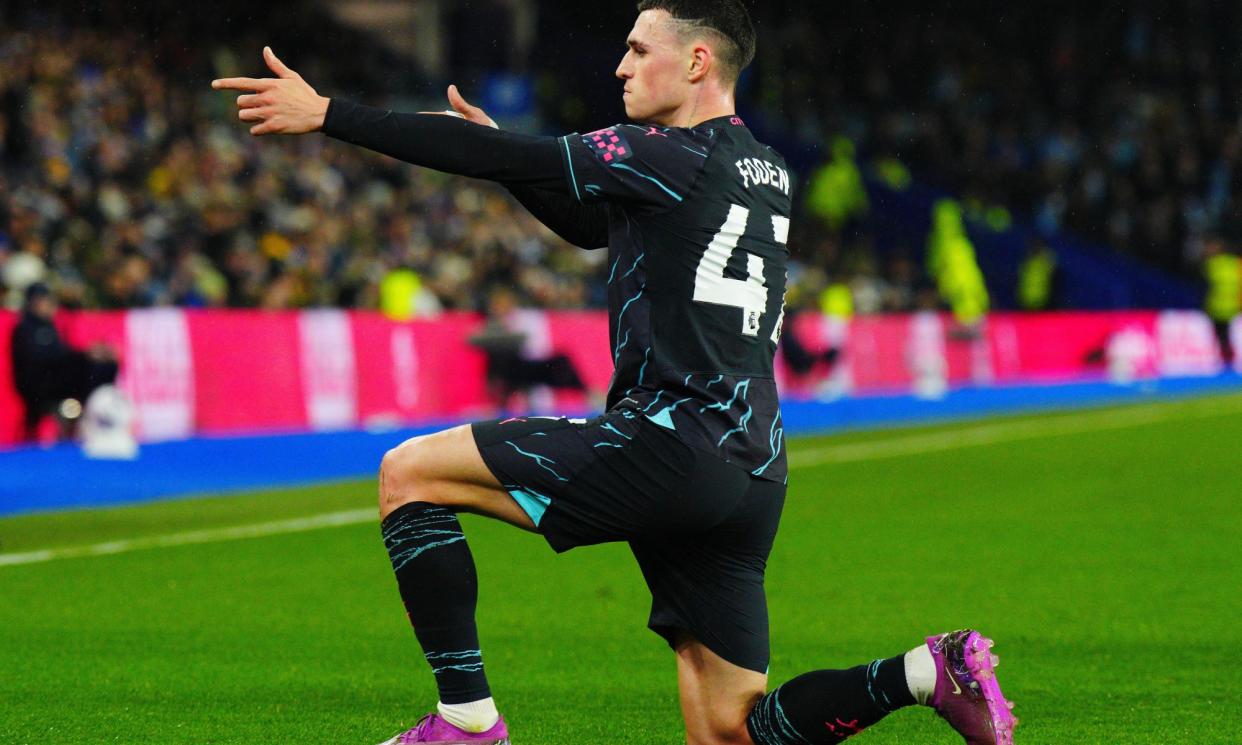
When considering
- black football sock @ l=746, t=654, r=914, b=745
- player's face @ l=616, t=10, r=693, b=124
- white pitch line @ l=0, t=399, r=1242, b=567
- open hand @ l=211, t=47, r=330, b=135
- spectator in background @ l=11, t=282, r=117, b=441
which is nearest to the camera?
open hand @ l=211, t=47, r=330, b=135

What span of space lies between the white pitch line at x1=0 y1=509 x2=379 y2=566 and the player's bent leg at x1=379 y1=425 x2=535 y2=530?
5.24 m

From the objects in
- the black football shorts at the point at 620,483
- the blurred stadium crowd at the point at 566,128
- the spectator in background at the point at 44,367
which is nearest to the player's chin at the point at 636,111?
the black football shorts at the point at 620,483

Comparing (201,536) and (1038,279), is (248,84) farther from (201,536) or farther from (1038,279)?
(1038,279)

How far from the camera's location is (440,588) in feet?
14.2

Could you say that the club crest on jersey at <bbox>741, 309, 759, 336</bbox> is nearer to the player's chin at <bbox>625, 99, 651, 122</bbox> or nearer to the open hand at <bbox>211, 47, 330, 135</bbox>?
the player's chin at <bbox>625, 99, 651, 122</bbox>

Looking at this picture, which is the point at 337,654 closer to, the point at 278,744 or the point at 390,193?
the point at 278,744

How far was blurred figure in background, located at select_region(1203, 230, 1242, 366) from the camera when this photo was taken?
102 ft

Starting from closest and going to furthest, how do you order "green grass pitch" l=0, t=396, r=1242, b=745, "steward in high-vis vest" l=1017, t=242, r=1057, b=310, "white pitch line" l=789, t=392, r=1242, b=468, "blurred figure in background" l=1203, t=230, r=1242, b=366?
"green grass pitch" l=0, t=396, r=1242, b=745
"white pitch line" l=789, t=392, r=1242, b=468
"blurred figure in background" l=1203, t=230, r=1242, b=366
"steward in high-vis vest" l=1017, t=242, r=1057, b=310

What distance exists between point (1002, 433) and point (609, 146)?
15.4 m

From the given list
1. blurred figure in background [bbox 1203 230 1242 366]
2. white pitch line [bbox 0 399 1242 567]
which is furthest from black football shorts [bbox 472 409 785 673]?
blurred figure in background [bbox 1203 230 1242 366]

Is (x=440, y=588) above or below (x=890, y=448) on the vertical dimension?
Result: above

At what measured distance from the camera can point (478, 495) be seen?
4324 mm

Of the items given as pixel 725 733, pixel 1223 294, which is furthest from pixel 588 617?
pixel 1223 294

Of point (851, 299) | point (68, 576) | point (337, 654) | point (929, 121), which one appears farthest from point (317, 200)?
point (929, 121)
